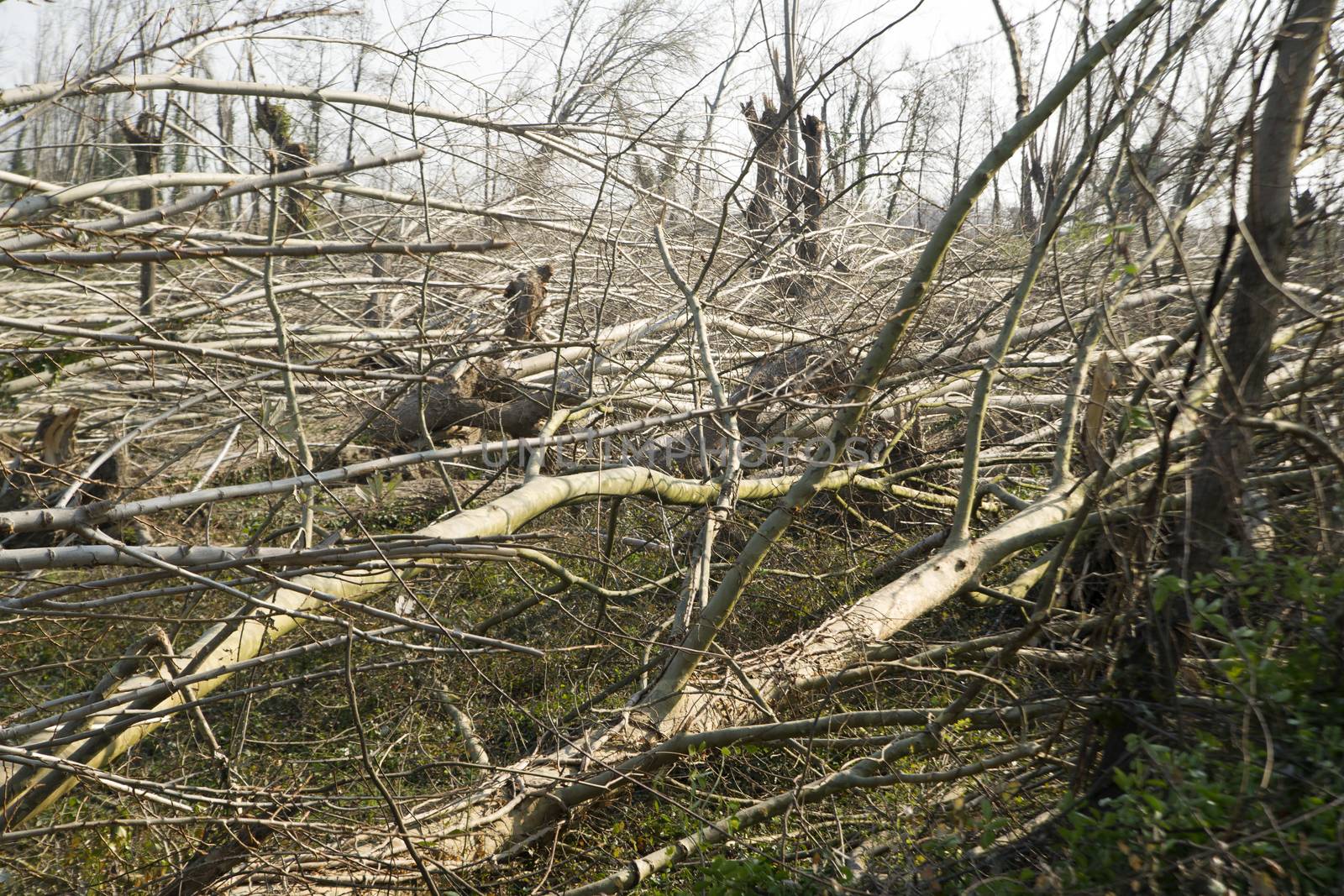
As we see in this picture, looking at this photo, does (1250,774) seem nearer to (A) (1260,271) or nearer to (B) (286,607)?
(A) (1260,271)

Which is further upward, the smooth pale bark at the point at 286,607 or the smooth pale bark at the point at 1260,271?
the smooth pale bark at the point at 1260,271

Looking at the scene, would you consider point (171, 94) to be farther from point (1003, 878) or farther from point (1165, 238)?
point (1003, 878)

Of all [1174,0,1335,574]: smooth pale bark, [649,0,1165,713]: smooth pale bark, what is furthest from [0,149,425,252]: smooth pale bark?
[1174,0,1335,574]: smooth pale bark

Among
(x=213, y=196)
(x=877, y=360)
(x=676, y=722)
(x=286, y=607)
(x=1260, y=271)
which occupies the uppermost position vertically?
(x=1260, y=271)

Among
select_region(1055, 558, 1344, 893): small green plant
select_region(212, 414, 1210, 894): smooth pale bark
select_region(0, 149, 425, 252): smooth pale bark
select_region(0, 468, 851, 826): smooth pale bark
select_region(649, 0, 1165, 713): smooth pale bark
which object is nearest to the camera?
select_region(1055, 558, 1344, 893): small green plant

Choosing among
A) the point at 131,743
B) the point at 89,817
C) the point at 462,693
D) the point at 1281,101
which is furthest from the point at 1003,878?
the point at 89,817

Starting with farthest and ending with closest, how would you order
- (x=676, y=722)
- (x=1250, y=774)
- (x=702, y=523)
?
(x=702, y=523), (x=676, y=722), (x=1250, y=774)

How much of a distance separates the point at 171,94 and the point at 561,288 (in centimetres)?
282

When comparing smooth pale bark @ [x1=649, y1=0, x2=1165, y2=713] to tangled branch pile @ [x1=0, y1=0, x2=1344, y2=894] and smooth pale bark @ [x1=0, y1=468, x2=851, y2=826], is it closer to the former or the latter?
tangled branch pile @ [x1=0, y1=0, x2=1344, y2=894]

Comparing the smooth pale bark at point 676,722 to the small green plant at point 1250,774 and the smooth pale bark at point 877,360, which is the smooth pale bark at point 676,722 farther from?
the small green plant at point 1250,774

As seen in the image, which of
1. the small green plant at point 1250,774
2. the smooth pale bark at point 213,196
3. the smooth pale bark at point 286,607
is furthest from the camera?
the smooth pale bark at point 286,607

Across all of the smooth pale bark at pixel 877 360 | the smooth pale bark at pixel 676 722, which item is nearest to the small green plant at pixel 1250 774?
the smooth pale bark at pixel 676 722

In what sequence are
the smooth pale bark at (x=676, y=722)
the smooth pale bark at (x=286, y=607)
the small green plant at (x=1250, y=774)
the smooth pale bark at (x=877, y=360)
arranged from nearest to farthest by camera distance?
the small green plant at (x=1250, y=774) < the smooth pale bark at (x=286, y=607) < the smooth pale bark at (x=676, y=722) < the smooth pale bark at (x=877, y=360)

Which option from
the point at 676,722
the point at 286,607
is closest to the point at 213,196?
the point at 286,607
